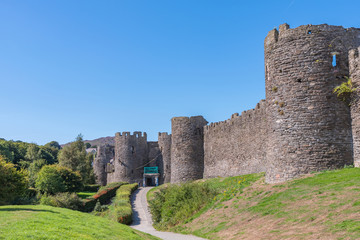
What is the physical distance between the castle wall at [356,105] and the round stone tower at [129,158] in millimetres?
39905

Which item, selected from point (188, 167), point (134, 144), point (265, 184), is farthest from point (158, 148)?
point (265, 184)

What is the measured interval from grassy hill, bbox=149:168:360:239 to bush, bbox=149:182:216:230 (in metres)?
0.73

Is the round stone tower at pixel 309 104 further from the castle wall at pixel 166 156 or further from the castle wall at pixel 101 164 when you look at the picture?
the castle wall at pixel 101 164

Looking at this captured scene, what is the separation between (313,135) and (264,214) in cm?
510

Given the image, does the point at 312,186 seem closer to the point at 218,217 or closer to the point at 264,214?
the point at 264,214

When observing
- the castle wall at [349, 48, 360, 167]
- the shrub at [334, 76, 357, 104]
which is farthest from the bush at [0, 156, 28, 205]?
the castle wall at [349, 48, 360, 167]

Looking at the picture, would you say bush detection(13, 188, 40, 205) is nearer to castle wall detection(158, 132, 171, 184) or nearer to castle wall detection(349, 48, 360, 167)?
castle wall detection(158, 132, 171, 184)

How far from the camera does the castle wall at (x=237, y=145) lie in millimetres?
28484

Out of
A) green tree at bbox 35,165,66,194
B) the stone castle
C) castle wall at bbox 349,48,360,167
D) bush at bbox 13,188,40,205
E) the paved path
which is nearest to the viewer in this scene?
castle wall at bbox 349,48,360,167

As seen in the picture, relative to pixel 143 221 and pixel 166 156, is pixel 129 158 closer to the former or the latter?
pixel 166 156

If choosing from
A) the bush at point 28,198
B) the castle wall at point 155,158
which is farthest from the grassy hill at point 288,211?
the castle wall at point 155,158

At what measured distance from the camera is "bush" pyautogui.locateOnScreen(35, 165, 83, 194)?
3791 cm

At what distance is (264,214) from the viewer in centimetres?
1373

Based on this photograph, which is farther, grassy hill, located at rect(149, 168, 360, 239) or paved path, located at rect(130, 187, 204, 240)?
paved path, located at rect(130, 187, 204, 240)
